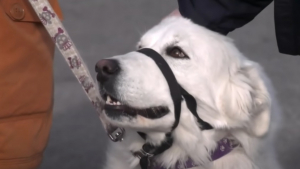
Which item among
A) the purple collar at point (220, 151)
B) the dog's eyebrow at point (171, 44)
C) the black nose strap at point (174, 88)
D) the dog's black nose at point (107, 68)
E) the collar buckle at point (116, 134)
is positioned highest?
the dog's black nose at point (107, 68)

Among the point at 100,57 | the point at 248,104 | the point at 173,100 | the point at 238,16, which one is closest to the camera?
the point at 173,100

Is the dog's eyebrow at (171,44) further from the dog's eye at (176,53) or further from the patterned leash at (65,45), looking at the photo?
the patterned leash at (65,45)

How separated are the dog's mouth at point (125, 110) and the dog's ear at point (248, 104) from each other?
35 centimetres

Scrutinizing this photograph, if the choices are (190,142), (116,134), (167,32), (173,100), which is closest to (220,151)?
(190,142)

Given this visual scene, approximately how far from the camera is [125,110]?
86.5 inches

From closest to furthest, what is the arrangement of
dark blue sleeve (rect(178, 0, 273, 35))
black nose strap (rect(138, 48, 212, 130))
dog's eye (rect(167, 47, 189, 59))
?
1. black nose strap (rect(138, 48, 212, 130))
2. dog's eye (rect(167, 47, 189, 59))
3. dark blue sleeve (rect(178, 0, 273, 35))

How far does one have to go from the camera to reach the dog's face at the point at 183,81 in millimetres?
2156

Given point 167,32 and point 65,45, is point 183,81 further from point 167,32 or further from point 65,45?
point 65,45

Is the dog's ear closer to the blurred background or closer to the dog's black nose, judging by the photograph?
the dog's black nose

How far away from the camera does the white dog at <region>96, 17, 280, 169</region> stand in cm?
221

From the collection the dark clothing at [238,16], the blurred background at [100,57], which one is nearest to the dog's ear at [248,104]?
the dark clothing at [238,16]

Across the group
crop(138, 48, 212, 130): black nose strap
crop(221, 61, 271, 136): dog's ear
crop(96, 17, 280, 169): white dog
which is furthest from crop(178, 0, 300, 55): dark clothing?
crop(138, 48, 212, 130): black nose strap

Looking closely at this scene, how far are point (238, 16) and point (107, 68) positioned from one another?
33.8 inches

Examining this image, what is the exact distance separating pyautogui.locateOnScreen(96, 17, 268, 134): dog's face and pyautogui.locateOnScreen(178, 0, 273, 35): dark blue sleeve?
11 centimetres
